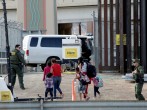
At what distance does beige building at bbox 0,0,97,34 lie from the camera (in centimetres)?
5619

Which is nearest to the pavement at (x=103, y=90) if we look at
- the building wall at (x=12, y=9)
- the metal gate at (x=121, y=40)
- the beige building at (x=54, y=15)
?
the metal gate at (x=121, y=40)

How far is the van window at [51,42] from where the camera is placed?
95.6 ft

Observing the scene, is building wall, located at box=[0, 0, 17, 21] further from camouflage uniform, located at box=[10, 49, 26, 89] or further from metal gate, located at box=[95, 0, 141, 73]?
camouflage uniform, located at box=[10, 49, 26, 89]

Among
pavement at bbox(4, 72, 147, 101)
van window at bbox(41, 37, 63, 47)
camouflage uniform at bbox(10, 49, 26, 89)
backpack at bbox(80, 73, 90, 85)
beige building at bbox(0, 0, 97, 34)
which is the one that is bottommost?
pavement at bbox(4, 72, 147, 101)

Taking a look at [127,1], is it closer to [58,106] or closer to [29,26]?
[58,106]

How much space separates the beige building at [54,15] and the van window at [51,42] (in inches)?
788

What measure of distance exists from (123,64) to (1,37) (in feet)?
24.7

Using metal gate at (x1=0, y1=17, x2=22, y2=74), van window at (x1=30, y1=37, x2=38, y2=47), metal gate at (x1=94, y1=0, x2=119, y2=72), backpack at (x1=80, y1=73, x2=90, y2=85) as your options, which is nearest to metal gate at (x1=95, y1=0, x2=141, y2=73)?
metal gate at (x1=94, y1=0, x2=119, y2=72)

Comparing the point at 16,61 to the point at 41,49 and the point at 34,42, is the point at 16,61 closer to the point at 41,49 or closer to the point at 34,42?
the point at 41,49

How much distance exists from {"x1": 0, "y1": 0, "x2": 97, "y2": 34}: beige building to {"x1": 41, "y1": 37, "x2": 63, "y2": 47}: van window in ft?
65.7

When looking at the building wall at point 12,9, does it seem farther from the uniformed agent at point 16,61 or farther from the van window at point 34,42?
the uniformed agent at point 16,61

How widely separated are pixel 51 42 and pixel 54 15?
2870 cm

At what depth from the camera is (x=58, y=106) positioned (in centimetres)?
572

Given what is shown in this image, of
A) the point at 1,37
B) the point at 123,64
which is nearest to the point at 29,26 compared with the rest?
the point at 1,37
